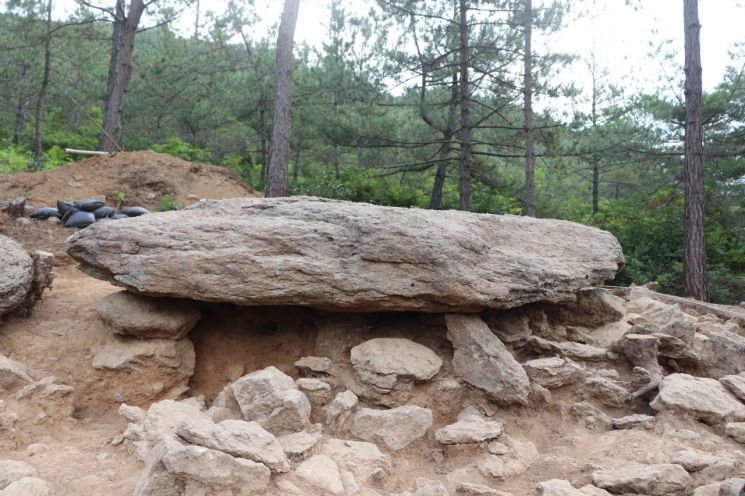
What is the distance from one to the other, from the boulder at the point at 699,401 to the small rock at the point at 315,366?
2.32 m

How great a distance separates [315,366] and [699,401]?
2718mm

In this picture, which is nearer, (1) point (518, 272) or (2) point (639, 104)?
(1) point (518, 272)

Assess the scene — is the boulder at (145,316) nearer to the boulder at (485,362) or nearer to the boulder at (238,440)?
the boulder at (238,440)

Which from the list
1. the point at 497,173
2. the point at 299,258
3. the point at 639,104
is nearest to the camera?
the point at 299,258

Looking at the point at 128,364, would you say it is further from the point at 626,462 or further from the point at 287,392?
the point at 626,462

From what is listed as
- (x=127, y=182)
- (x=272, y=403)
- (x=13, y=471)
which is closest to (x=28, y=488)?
(x=13, y=471)

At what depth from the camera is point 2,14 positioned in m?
19.2

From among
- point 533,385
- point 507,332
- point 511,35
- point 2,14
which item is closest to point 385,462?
point 533,385

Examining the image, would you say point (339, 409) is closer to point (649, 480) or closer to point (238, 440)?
point (238, 440)

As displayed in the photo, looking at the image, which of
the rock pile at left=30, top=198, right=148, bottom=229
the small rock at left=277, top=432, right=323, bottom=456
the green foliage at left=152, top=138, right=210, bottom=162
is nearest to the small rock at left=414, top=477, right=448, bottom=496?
the small rock at left=277, top=432, right=323, bottom=456

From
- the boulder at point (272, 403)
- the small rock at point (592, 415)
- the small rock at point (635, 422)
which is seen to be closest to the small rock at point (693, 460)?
the small rock at point (635, 422)

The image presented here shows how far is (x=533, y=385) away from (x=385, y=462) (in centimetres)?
138

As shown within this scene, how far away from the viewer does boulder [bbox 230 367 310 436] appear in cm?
336

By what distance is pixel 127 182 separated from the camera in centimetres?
1038
